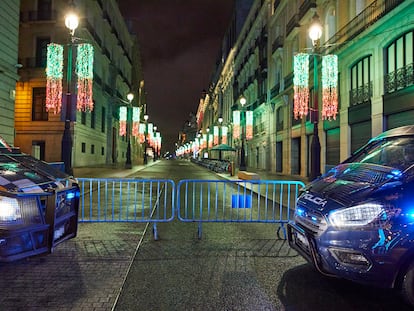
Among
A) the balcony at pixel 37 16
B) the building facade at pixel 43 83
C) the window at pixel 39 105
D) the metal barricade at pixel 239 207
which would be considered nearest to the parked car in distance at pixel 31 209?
the metal barricade at pixel 239 207

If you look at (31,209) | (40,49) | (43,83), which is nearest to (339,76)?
(31,209)

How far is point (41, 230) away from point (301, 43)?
28639mm

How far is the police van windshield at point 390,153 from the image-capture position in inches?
165

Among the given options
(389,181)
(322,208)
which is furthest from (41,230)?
(389,181)

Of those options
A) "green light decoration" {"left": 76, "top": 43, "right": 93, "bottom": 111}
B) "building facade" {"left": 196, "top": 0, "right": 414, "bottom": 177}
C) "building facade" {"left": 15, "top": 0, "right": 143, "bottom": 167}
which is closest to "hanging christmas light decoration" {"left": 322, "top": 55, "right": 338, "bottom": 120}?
"building facade" {"left": 196, "top": 0, "right": 414, "bottom": 177}

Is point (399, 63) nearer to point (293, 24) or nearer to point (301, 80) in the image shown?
point (301, 80)

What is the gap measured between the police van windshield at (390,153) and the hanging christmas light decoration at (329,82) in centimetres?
1271

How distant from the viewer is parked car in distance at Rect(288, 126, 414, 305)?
340cm

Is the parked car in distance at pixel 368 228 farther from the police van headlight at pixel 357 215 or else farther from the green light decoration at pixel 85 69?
the green light decoration at pixel 85 69

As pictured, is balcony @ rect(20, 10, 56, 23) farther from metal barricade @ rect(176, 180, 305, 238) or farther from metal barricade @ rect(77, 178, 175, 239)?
metal barricade @ rect(176, 180, 305, 238)

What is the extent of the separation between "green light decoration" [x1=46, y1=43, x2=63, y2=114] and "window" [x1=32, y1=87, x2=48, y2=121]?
51.7 feet

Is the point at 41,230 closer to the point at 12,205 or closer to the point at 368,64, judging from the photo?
the point at 12,205

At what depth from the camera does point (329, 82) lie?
688 inches

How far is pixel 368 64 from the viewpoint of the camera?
18.7 meters
